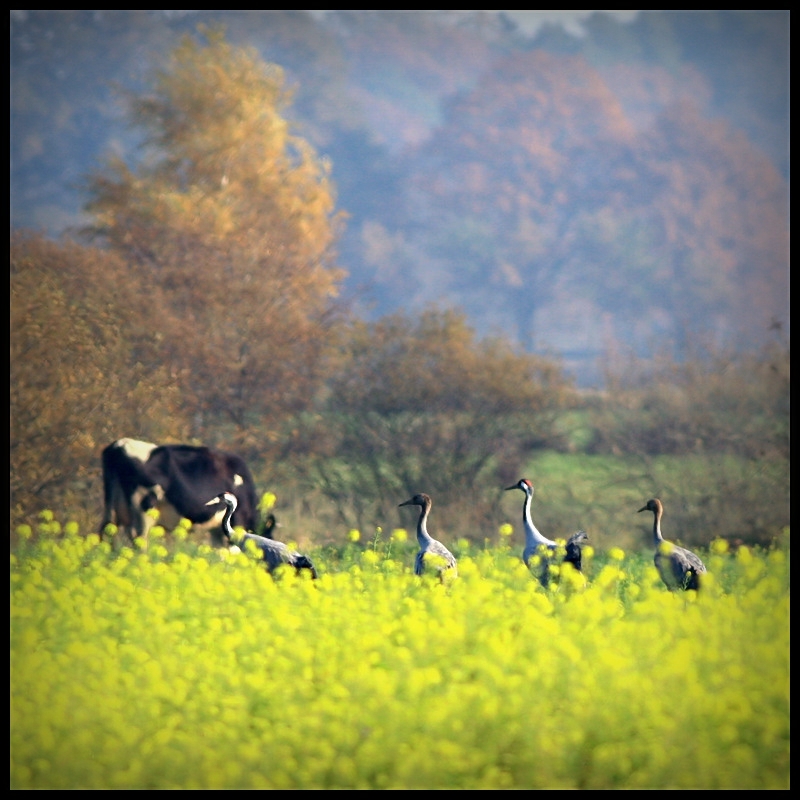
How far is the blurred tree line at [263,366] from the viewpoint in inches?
594

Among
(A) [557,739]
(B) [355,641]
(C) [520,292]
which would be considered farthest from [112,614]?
(C) [520,292]

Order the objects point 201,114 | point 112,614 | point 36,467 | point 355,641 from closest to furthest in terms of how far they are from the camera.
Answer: point 355,641, point 112,614, point 36,467, point 201,114

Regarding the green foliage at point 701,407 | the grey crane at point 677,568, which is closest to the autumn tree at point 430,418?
the green foliage at point 701,407

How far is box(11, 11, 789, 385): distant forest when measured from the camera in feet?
155

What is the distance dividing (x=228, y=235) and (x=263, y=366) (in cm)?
250

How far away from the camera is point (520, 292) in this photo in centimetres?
4784

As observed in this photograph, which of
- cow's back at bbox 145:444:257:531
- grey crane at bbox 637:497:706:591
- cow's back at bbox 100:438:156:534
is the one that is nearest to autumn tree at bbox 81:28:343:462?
cow's back at bbox 145:444:257:531

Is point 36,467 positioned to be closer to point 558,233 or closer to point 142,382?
point 142,382

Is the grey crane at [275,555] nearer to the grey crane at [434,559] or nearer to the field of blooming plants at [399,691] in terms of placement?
the grey crane at [434,559]

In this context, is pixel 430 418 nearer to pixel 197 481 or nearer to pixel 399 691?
pixel 197 481

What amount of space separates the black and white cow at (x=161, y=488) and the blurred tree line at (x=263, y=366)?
66.9 inches

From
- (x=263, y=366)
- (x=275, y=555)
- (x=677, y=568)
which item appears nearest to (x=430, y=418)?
(x=263, y=366)

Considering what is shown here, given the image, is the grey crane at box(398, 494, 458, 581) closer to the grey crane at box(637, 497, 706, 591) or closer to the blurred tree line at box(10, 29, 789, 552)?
the grey crane at box(637, 497, 706, 591)

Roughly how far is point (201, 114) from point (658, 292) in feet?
104
